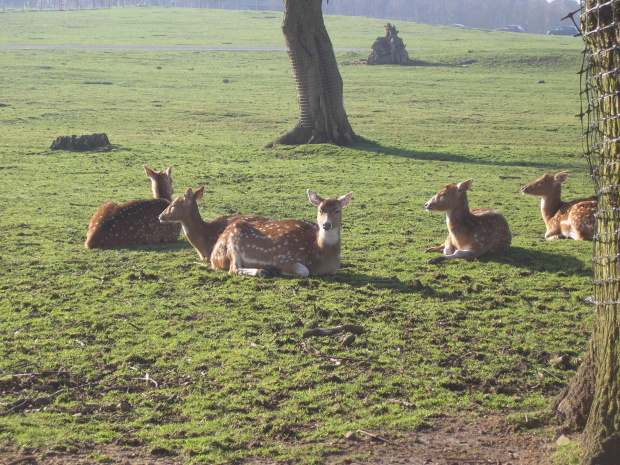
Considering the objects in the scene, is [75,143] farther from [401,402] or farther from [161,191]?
[401,402]

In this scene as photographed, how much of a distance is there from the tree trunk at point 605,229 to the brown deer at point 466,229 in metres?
4.25

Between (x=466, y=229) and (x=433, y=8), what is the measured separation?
14441cm

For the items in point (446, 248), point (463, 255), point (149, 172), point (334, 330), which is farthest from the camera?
point (149, 172)

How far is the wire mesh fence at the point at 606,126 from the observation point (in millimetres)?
3918

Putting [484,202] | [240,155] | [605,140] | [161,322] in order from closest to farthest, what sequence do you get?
[605,140], [161,322], [484,202], [240,155]

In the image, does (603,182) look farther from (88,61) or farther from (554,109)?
(88,61)

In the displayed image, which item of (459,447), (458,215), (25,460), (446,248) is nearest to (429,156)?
(458,215)

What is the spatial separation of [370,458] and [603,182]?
191cm

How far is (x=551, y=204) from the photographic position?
398 inches

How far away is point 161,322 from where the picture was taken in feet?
21.2

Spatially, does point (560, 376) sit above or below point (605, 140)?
below

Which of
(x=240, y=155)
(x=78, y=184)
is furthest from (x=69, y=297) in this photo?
(x=240, y=155)

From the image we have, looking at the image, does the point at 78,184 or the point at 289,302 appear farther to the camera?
the point at 78,184

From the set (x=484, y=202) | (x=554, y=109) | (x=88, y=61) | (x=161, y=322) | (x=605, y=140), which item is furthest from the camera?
(x=88, y=61)
